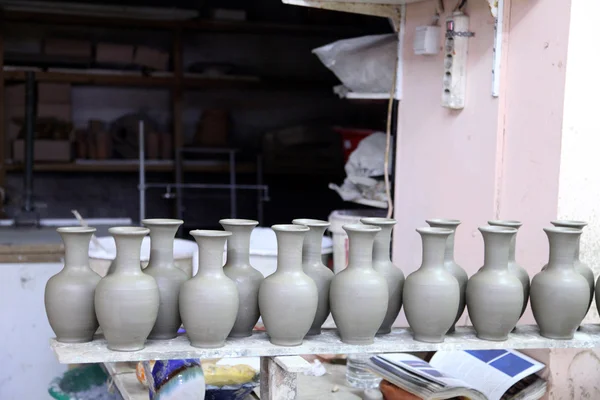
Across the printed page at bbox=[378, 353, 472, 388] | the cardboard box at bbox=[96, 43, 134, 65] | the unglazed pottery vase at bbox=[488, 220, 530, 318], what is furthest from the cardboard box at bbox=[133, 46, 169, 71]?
the unglazed pottery vase at bbox=[488, 220, 530, 318]

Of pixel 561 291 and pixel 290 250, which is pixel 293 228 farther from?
pixel 561 291

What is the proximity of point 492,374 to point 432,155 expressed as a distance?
0.97 metres

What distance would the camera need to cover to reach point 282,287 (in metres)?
2.03

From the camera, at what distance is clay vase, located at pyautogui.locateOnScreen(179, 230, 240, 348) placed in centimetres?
197

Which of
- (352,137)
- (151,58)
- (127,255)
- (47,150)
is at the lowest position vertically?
(127,255)

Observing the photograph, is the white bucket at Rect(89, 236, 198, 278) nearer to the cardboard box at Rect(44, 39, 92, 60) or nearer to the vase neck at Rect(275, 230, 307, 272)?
the vase neck at Rect(275, 230, 307, 272)

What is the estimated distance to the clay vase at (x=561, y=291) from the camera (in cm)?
223

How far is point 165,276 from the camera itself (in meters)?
2.08

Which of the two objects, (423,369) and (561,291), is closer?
(561,291)

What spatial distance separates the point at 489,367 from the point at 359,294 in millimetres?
753

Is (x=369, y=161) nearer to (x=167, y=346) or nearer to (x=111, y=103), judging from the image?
(x=167, y=346)

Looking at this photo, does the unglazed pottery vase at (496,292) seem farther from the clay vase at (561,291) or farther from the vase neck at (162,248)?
the vase neck at (162,248)

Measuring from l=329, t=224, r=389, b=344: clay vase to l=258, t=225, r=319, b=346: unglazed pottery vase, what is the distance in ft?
0.26

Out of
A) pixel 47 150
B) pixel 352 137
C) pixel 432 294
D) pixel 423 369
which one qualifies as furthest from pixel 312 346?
pixel 47 150
